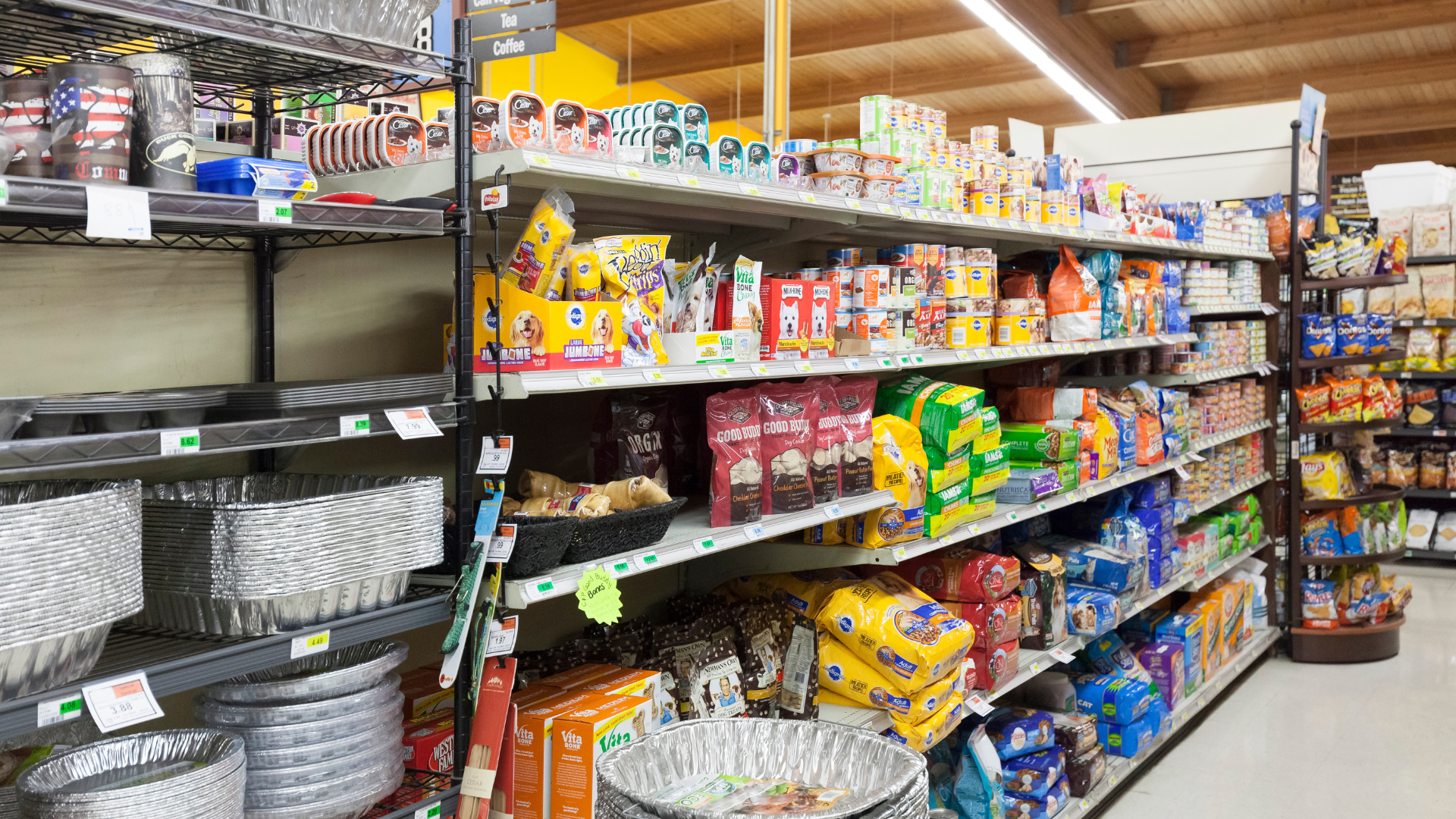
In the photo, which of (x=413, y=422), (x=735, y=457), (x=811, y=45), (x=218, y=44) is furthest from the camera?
(x=811, y=45)

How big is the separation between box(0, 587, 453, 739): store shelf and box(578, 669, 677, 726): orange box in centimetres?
46

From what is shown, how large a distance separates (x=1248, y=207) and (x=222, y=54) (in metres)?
5.41

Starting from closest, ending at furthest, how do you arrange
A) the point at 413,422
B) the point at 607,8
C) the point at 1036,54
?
1. the point at 413,422
2. the point at 1036,54
3. the point at 607,8

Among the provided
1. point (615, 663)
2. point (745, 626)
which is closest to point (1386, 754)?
point (745, 626)

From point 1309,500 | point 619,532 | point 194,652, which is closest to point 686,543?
point 619,532

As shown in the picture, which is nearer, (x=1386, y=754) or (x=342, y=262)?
(x=342, y=262)

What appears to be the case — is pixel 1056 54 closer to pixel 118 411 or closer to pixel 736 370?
pixel 736 370

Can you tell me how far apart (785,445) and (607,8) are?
22.1 ft

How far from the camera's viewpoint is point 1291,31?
883 centimetres

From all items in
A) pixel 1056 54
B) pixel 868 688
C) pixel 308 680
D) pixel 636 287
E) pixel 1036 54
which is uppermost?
pixel 1056 54

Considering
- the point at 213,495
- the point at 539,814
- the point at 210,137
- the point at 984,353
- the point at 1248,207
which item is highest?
the point at 1248,207

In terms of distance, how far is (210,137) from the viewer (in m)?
2.21

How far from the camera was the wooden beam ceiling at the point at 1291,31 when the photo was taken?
8219 mm

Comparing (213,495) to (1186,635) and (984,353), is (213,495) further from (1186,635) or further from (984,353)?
(1186,635)
